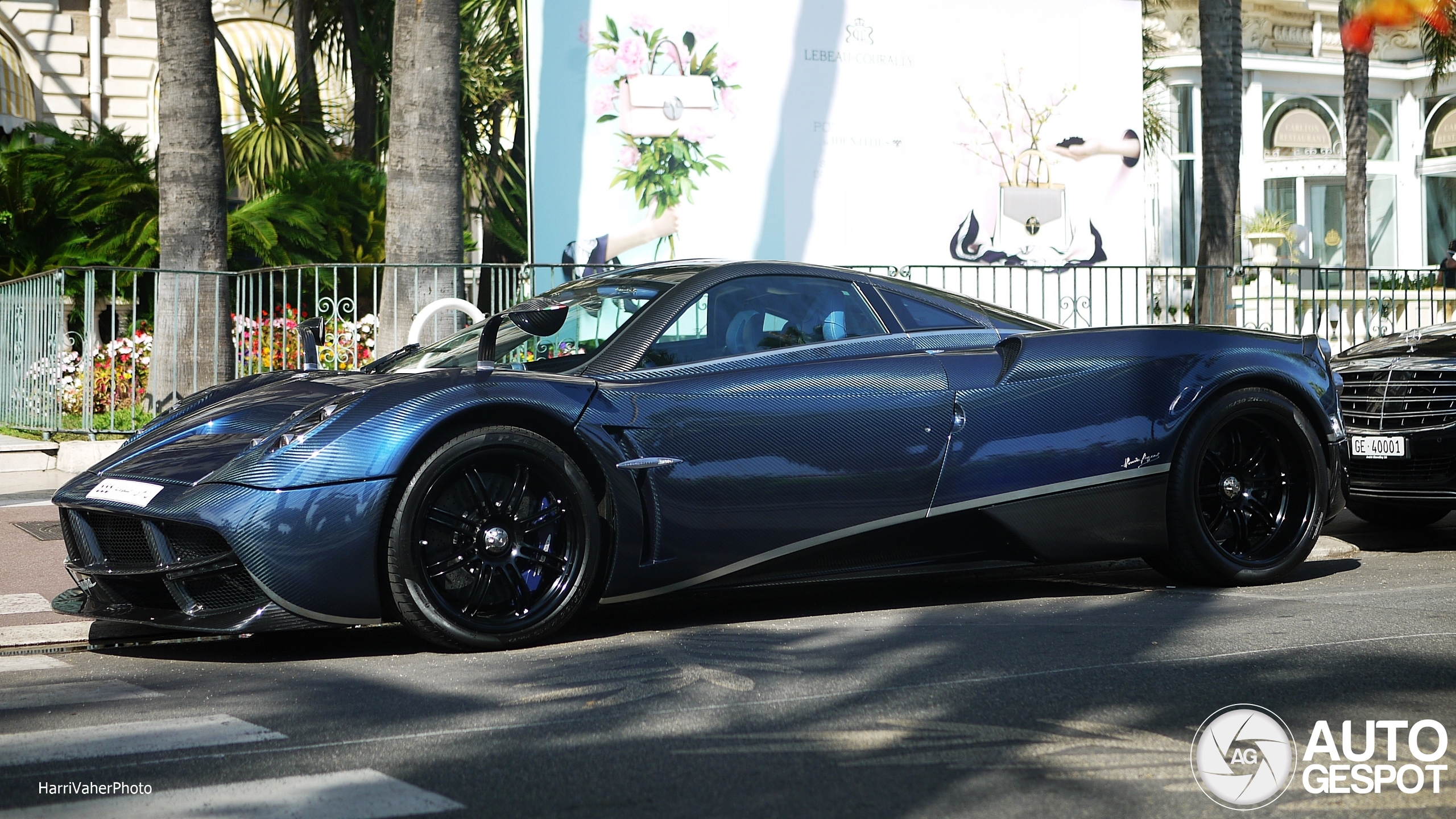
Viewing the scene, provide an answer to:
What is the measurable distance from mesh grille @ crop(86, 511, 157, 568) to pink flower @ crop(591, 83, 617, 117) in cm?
1055

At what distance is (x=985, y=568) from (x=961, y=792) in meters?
2.33

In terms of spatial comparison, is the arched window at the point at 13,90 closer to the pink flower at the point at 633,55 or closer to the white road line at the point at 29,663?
the pink flower at the point at 633,55

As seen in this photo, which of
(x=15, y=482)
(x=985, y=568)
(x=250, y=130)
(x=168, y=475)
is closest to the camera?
(x=168, y=475)

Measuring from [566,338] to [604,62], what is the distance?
10.0 m

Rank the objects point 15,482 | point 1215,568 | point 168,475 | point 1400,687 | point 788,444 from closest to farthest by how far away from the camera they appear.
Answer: point 1400,687 → point 168,475 → point 788,444 → point 1215,568 → point 15,482

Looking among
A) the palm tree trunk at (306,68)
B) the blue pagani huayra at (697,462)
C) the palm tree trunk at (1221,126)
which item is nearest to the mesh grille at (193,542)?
the blue pagani huayra at (697,462)

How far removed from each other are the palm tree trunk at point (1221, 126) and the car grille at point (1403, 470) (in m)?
7.19

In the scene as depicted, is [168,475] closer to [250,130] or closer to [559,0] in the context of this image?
[559,0]

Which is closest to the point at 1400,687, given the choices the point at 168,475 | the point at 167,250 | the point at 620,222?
the point at 168,475

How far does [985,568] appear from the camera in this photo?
17.9ft

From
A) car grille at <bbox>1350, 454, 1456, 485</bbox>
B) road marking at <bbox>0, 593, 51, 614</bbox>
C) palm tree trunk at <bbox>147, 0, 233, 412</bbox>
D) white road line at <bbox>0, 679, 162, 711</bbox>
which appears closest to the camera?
white road line at <bbox>0, 679, 162, 711</bbox>

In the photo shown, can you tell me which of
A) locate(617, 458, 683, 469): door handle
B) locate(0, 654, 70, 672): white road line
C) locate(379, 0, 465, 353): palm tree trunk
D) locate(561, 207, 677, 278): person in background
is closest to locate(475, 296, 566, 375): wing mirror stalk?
locate(617, 458, 683, 469): door handle

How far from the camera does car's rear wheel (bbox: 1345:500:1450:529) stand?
25.9 ft

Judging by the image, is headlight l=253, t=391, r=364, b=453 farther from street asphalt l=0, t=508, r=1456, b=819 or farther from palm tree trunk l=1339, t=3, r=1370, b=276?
palm tree trunk l=1339, t=3, r=1370, b=276
